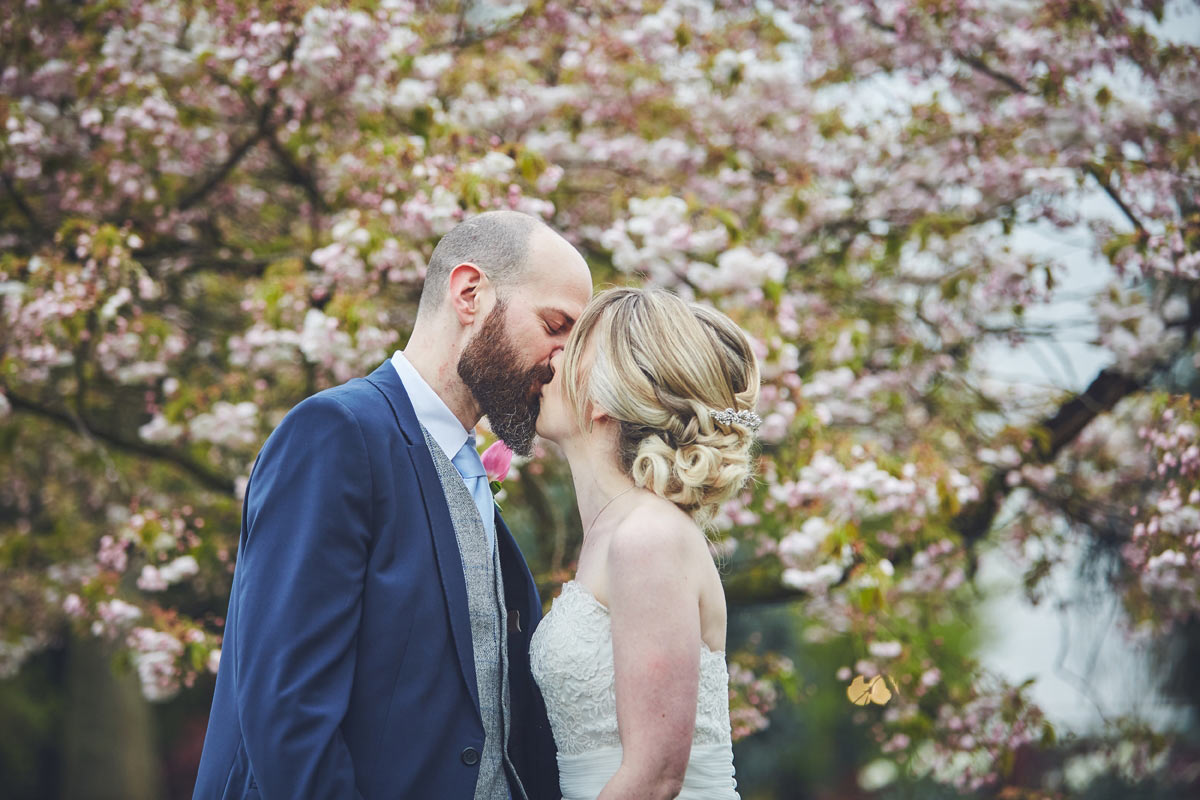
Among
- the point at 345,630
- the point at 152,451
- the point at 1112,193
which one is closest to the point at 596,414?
the point at 345,630

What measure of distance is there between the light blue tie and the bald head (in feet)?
1.22

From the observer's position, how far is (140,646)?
3.70 meters

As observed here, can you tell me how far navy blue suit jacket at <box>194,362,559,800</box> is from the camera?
1757 millimetres

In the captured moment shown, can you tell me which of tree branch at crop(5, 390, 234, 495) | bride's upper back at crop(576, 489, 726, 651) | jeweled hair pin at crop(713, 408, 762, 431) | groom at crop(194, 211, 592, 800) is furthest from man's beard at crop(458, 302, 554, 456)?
tree branch at crop(5, 390, 234, 495)

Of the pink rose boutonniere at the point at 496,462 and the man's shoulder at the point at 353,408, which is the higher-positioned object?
the man's shoulder at the point at 353,408

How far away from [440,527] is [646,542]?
44 cm

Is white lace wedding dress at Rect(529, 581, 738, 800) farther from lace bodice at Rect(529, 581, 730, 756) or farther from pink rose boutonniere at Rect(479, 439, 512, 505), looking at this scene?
pink rose boutonniere at Rect(479, 439, 512, 505)

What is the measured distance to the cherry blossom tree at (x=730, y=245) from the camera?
3889 mm

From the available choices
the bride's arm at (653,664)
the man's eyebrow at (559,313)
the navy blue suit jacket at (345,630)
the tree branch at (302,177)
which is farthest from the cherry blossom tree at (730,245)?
the navy blue suit jacket at (345,630)

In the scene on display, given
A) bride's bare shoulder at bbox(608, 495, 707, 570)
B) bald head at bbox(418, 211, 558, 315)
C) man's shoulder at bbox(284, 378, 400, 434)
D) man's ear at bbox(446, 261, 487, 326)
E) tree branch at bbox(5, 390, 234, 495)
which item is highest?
bald head at bbox(418, 211, 558, 315)

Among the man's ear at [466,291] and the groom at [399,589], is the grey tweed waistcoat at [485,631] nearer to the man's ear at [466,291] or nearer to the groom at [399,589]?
the groom at [399,589]

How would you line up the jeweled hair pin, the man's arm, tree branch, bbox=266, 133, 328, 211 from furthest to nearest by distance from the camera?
1. tree branch, bbox=266, 133, 328, 211
2. the jeweled hair pin
3. the man's arm

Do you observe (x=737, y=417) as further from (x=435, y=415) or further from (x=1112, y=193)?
(x=1112, y=193)

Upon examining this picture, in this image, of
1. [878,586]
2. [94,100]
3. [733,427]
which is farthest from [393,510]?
[94,100]
